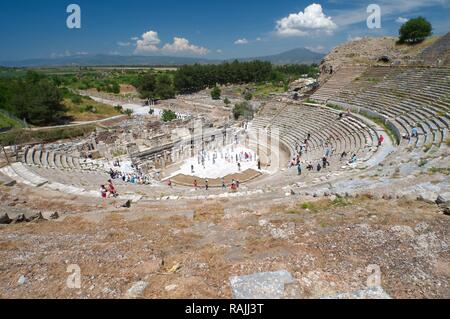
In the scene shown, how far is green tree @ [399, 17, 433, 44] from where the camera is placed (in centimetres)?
4212

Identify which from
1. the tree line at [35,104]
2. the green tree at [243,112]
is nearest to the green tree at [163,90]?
the tree line at [35,104]

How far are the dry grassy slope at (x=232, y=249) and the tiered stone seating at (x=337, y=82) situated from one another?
28475mm

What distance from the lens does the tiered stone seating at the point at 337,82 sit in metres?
35.4

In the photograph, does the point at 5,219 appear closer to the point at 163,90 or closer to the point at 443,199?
the point at 443,199

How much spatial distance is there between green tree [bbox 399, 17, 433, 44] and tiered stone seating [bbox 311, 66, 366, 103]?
12.9 meters

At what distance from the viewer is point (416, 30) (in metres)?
42.5

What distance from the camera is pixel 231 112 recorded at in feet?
137

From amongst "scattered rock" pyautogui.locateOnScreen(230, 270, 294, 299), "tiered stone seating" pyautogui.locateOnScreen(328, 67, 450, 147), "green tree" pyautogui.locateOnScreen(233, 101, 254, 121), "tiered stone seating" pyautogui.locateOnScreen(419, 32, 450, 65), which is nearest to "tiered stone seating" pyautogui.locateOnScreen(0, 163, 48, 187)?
"scattered rock" pyautogui.locateOnScreen(230, 270, 294, 299)

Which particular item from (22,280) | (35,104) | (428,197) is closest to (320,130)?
(428,197)

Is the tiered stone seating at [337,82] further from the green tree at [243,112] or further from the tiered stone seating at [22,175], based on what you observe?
the tiered stone seating at [22,175]

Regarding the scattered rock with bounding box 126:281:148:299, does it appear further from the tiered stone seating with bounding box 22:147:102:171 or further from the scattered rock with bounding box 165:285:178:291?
the tiered stone seating with bounding box 22:147:102:171

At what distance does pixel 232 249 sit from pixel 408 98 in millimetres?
26043

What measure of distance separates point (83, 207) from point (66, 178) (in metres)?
7.41
